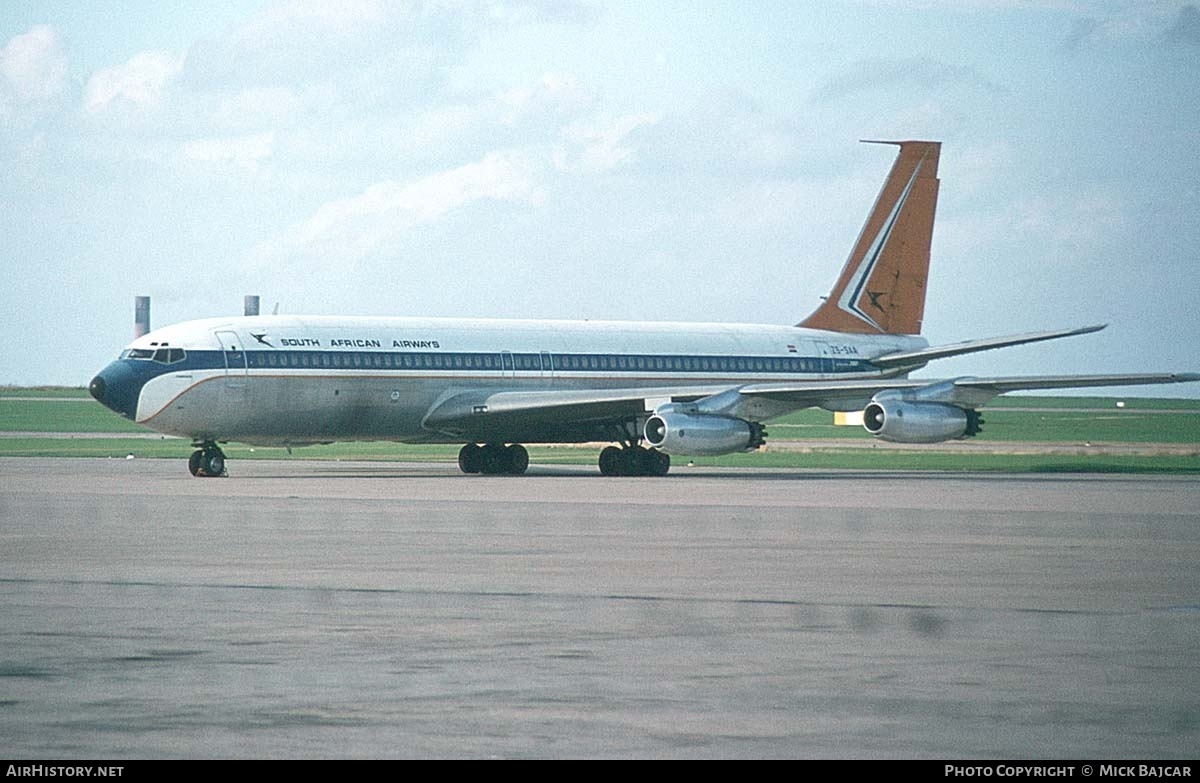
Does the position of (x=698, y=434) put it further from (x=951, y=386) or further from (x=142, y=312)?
(x=142, y=312)

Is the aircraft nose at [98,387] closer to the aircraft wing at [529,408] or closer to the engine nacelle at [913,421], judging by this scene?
the aircraft wing at [529,408]

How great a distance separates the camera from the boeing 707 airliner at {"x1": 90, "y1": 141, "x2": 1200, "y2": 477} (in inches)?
1716

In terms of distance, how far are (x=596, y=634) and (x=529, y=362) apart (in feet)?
111

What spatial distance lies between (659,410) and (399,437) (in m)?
6.19

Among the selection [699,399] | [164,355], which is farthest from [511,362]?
[164,355]

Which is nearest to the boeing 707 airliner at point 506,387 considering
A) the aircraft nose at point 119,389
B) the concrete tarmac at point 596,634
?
the aircraft nose at point 119,389

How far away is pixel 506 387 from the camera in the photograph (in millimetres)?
47594

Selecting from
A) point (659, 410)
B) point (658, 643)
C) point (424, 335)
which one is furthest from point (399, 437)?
point (658, 643)

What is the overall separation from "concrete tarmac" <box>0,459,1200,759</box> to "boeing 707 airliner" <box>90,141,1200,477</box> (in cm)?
1405

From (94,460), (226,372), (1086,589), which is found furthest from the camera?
(94,460)

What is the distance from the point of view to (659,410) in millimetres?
46000

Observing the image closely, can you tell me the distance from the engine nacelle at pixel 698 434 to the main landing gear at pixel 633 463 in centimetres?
198

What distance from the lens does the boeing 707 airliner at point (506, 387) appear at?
1716 inches

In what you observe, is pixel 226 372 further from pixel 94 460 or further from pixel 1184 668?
pixel 1184 668
